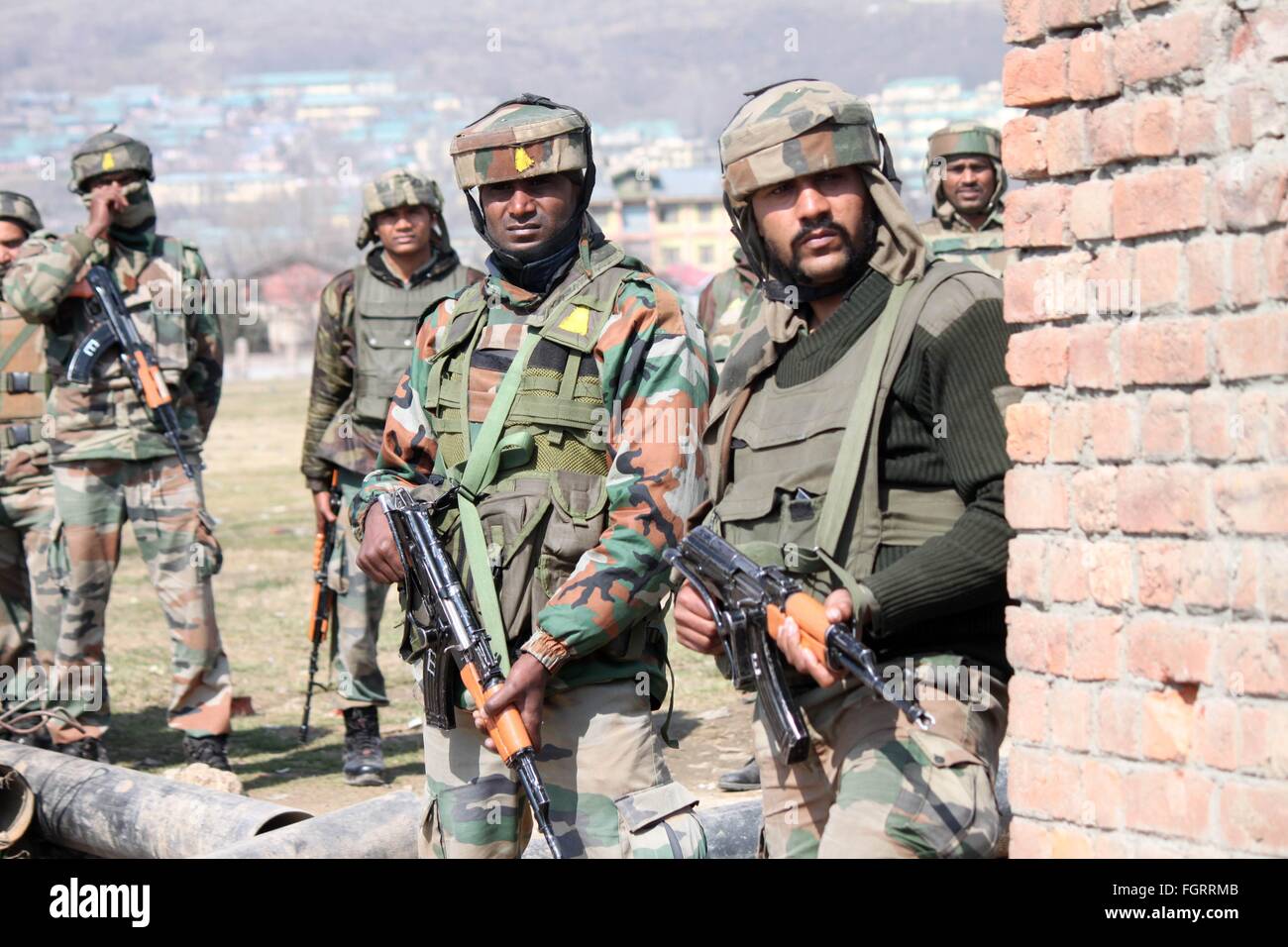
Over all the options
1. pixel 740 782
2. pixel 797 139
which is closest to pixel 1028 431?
pixel 797 139

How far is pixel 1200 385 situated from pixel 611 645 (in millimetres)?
1662

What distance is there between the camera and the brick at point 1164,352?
3041mm

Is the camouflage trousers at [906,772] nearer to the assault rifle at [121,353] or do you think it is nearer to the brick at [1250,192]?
the brick at [1250,192]

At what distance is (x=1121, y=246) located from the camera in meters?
3.19

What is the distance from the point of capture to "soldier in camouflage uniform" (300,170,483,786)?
25.6 feet

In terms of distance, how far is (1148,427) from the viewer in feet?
10.2

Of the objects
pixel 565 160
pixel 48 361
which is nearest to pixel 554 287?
pixel 565 160

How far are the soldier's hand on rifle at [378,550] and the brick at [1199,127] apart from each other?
85.7 inches

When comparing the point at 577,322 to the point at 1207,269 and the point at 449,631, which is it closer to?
the point at 449,631

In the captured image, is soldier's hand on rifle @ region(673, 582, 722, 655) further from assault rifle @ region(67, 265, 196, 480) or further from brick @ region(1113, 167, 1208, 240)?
assault rifle @ region(67, 265, 196, 480)

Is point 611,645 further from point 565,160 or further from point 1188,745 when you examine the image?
point 1188,745

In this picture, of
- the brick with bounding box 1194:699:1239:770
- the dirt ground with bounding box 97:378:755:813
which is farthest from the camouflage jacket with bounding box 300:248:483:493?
the brick with bounding box 1194:699:1239:770

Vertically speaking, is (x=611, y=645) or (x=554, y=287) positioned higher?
(x=554, y=287)

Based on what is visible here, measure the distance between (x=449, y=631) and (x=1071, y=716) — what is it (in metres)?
1.59
